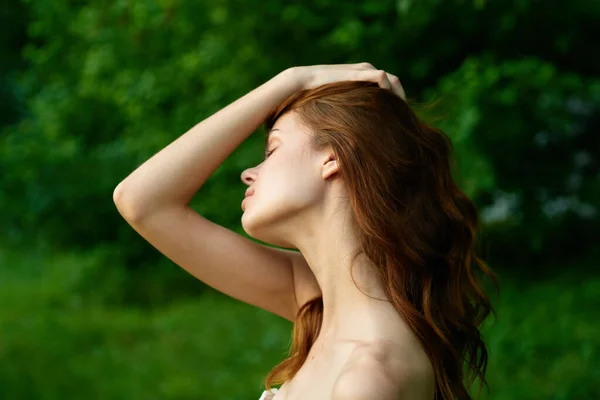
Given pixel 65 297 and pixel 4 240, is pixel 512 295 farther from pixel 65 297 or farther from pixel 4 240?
pixel 4 240

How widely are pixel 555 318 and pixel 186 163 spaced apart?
3876 millimetres

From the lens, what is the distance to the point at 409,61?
15.8 ft

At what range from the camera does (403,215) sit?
184 cm

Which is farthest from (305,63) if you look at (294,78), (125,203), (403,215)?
(403,215)

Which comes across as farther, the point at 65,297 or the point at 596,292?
the point at 65,297

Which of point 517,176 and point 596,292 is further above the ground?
point 517,176

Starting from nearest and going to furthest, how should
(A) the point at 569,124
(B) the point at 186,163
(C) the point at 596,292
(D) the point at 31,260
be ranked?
(B) the point at 186,163 → (A) the point at 569,124 → (C) the point at 596,292 → (D) the point at 31,260

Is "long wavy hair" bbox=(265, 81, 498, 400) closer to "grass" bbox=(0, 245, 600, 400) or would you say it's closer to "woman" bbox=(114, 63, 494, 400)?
"woman" bbox=(114, 63, 494, 400)

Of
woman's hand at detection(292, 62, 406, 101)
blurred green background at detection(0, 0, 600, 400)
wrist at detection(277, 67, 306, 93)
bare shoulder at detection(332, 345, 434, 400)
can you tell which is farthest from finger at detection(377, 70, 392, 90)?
blurred green background at detection(0, 0, 600, 400)

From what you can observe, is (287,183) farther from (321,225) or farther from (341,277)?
(341,277)

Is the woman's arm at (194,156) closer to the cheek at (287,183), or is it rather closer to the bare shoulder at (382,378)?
the cheek at (287,183)

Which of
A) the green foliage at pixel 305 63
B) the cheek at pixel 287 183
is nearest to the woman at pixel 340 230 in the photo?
the cheek at pixel 287 183

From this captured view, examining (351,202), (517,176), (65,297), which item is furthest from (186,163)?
(65,297)

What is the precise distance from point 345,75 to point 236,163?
343cm
